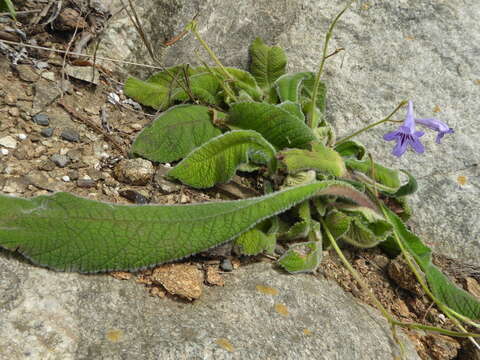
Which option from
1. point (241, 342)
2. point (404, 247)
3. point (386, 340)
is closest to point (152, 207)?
point (241, 342)

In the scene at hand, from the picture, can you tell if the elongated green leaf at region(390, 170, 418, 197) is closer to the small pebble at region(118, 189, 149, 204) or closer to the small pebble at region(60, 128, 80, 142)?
the small pebble at region(118, 189, 149, 204)

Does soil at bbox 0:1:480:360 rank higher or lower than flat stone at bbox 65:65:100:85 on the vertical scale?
lower

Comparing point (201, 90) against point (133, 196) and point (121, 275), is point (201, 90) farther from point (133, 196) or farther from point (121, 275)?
point (121, 275)

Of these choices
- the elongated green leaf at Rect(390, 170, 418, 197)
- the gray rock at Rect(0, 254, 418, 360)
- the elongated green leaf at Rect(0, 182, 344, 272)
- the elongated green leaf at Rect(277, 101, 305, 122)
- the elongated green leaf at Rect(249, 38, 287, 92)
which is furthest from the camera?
the elongated green leaf at Rect(249, 38, 287, 92)

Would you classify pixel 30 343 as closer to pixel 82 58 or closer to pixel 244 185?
pixel 244 185

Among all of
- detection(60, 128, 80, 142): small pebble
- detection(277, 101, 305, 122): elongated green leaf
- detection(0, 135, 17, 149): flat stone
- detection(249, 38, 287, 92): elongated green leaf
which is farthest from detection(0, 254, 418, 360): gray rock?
detection(249, 38, 287, 92): elongated green leaf

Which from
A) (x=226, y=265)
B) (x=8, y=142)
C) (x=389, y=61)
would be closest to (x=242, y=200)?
(x=226, y=265)
